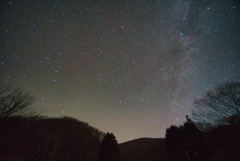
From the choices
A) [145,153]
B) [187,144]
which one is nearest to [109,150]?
[145,153]

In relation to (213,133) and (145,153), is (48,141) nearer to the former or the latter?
(145,153)

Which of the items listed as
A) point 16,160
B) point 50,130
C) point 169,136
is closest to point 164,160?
point 169,136

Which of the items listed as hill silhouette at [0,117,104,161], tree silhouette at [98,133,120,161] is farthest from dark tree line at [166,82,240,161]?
hill silhouette at [0,117,104,161]

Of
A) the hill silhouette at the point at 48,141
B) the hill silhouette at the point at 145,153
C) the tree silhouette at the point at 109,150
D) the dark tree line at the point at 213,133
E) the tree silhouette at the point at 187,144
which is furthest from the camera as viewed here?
the hill silhouette at the point at 145,153

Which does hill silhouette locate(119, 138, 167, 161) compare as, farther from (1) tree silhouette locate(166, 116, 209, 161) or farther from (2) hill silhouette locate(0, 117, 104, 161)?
(2) hill silhouette locate(0, 117, 104, 161)

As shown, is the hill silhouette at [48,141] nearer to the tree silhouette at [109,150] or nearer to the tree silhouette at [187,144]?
the tree silhouette at [109,150]

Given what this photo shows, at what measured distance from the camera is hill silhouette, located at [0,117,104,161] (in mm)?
16328

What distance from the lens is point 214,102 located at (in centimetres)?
1196

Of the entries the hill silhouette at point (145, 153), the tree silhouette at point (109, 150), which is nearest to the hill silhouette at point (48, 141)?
the tree silhouette at point (109, 150)

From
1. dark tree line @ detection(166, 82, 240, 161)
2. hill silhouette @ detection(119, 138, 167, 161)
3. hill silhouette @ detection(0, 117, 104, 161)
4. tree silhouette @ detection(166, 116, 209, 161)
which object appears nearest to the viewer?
dark tree line @ detection(166, 82, 240, 161)

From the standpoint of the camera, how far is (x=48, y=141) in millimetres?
22016

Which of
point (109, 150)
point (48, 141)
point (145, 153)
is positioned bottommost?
point (145, 153)

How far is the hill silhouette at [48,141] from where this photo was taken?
16.3 meters

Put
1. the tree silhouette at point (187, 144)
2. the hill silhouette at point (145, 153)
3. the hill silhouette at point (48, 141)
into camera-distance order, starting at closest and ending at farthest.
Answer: the hill silhouette at point (48, 141) < the tree silhouette at point (187, 144) < the hill silhouette at point (145, 153)
